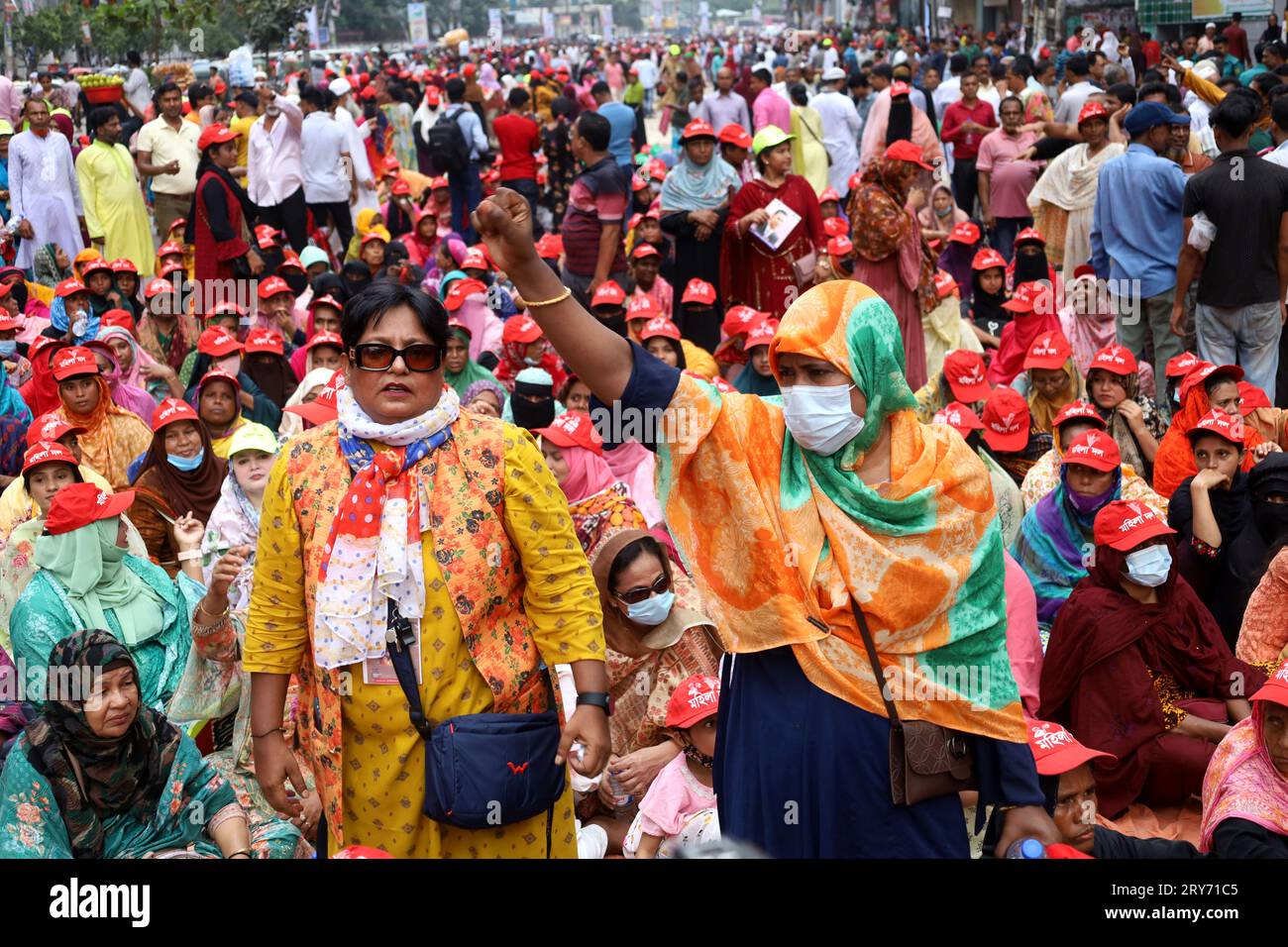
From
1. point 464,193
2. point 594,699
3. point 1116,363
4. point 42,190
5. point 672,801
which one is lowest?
point 672,801

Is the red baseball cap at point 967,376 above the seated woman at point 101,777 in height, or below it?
above

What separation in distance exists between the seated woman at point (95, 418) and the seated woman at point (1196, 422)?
13.9ft

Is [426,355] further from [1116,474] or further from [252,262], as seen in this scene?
[252,262]

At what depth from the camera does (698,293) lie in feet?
28.3

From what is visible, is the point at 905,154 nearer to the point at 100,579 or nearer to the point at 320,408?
the point at 320,408

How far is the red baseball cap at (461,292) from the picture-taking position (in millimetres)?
8875

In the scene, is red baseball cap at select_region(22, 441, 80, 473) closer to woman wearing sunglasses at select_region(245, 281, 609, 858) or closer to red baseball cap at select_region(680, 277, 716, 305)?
woman wearing sunglasses at select_region(245, 281, 609, 858)

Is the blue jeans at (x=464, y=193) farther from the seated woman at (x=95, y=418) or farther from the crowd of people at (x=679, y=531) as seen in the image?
the seated woman at (x=95, y=418)

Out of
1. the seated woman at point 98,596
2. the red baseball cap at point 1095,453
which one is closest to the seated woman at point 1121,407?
the red baseball cap at point 1095,453

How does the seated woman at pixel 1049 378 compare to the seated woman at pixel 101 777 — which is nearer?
the seated woman at pixel 101 777

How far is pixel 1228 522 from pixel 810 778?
3.30 m

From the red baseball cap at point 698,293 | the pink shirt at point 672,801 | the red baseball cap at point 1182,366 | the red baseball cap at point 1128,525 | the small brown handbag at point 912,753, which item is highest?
the red baseball cap at point 698,293

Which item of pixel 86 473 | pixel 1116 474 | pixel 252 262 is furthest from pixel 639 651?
pixel 252 262

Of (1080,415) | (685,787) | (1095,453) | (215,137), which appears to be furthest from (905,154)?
(215,137)
